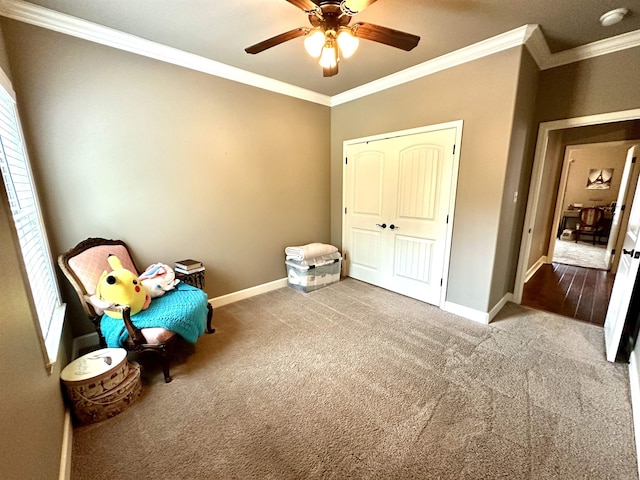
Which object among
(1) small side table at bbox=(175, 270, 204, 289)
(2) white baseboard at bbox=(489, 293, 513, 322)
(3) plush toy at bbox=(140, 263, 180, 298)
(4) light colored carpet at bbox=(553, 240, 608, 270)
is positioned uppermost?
(3) plush toy at bbox=(140, 263, 180, 298)

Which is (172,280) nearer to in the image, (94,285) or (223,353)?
(94,285)

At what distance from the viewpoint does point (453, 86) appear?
2631mm

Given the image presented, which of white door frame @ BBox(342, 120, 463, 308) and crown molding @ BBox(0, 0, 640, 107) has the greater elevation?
crown molding @ BBox(0, 0, 640, 107)

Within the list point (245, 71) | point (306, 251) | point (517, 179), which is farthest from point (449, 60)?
point (306, 251)

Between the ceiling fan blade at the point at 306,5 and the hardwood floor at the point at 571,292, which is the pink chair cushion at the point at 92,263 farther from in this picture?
the hardwood floor at the point at 571,292

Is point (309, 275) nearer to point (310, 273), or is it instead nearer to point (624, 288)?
point (310, 273)

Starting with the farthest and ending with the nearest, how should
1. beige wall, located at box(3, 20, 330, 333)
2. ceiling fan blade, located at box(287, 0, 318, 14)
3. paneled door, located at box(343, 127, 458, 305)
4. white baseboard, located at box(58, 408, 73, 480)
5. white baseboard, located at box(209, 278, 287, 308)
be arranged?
white baseboard, located at box(209, 278, 287, 308) → paneled door, located at box(343, 127, 458, 305) → beige wall, located at box(3, 20, 330, 333) → ceiling fan blade, located at box(287, 0, 318, 14) → white baseboard, located at box(58, 408, 73, 480)

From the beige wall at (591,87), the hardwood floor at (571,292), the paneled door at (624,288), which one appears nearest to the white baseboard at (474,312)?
the hardwood floor at (571,292)

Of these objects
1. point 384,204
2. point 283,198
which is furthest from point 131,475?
point 384,204

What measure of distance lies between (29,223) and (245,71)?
2368mm

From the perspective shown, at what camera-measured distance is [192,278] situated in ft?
8.68

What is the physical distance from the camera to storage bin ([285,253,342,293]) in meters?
3.47

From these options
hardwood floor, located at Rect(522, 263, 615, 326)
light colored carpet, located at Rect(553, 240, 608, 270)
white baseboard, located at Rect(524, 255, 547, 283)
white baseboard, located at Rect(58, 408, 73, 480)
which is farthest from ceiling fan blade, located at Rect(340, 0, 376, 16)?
light colored carpet, located at Rect(553, 240, 608, 270)

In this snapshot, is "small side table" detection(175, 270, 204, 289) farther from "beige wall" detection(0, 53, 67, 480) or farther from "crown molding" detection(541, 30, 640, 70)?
"crown molding" detection(541, 30, 640, 70)
